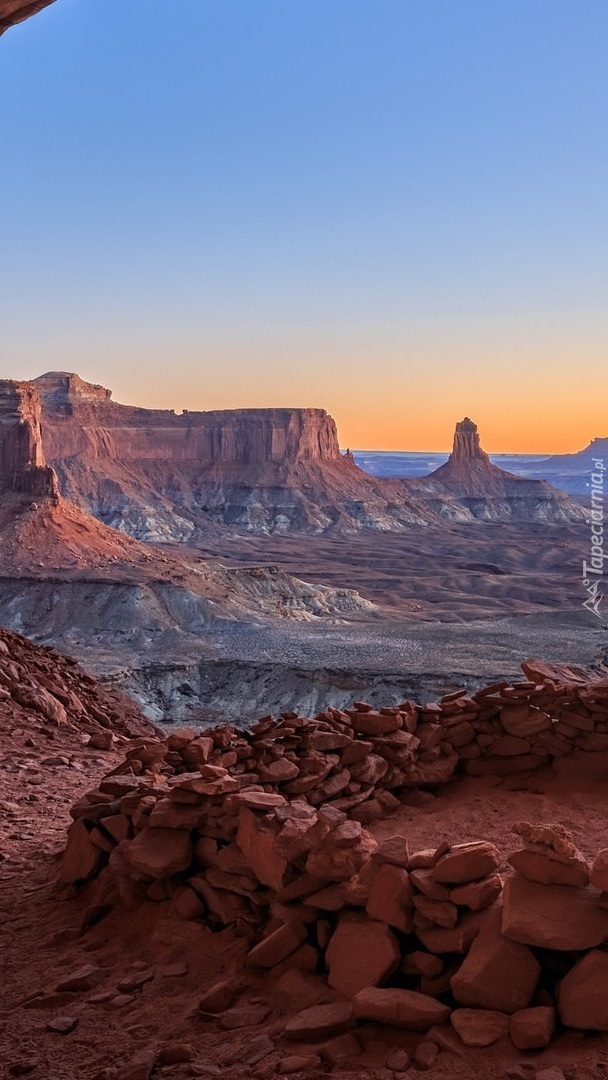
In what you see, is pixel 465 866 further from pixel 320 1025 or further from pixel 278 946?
pixel 278 946

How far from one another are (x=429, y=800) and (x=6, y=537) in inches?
2040

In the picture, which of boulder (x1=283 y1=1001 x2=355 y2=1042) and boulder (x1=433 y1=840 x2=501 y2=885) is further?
boulder (x1=433 y1=840 x2=501 y2=885)

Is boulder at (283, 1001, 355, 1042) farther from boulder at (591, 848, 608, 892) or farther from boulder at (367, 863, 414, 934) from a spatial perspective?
boulder at (591, 848, 608, 892)

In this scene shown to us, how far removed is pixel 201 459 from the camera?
422 ft

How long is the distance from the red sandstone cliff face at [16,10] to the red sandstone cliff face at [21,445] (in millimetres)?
56001

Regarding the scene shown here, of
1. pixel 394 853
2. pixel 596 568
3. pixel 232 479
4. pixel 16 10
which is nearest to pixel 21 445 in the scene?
pixel 596 568

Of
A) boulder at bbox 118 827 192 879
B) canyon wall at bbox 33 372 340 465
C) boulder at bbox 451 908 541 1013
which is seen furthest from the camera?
canyon wall at bbox 33 372 340 465

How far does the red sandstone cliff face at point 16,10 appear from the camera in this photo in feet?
22.2

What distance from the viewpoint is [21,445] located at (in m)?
66.8

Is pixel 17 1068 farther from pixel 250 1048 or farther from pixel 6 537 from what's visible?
pixel 6 537

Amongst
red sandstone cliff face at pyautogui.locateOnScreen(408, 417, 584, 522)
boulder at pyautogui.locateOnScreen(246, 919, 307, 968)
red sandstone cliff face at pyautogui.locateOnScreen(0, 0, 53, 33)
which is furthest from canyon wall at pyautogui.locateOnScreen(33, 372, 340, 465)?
boulder at pyautogui.locateOnScreen(246, 919, 307, 968)

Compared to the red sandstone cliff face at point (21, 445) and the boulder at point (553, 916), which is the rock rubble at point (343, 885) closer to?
the boulder at point (553, 916)

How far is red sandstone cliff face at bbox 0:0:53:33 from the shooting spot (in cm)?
676

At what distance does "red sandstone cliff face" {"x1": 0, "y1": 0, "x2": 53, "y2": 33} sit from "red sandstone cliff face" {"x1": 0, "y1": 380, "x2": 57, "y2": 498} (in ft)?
184
